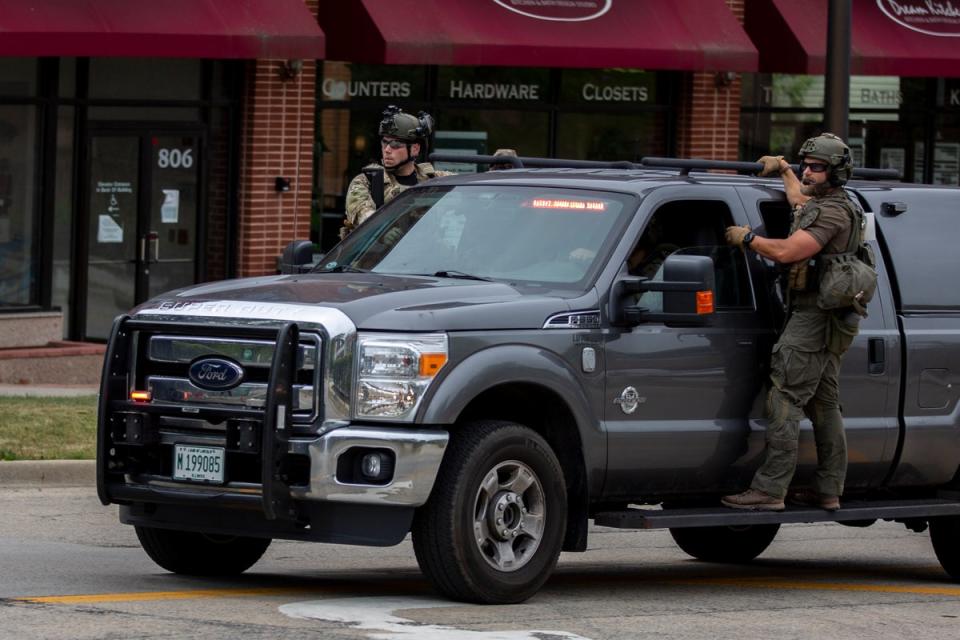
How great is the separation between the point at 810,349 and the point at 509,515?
1788 mm

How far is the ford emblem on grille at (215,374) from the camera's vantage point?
334 inches

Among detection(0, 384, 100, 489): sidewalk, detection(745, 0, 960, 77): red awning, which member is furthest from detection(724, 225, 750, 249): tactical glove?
detection(745, 0, 960, 77): red awning

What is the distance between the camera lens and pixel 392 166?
1204 cm

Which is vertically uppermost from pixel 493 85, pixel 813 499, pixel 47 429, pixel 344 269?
pixel 493 85

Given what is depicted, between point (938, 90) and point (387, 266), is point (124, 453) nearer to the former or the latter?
point (387, 266)

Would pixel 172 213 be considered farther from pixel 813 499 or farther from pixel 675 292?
pixel 675 292

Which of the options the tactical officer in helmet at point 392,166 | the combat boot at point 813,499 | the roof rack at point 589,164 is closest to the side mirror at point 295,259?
the roof rack at point 589,164

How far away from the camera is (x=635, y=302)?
9180 mm

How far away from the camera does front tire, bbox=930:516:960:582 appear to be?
10.7m

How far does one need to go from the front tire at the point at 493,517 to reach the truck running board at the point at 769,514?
353 millimetres

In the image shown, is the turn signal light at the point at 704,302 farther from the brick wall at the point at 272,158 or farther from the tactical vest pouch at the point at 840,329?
the brick wall at the point at 272,158

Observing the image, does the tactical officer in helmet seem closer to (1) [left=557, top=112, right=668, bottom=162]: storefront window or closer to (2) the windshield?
(2) the windshield

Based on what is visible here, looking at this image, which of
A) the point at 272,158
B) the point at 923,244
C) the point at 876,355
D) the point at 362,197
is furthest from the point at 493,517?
A: the point at 272,158

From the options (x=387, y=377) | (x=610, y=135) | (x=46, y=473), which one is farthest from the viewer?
(x=610, y=135)
